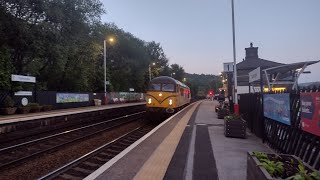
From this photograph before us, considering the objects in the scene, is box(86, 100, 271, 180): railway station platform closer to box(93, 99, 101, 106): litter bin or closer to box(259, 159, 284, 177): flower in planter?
box(259, 159, 284, 177): flower in planter

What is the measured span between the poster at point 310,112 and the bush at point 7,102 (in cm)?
2730

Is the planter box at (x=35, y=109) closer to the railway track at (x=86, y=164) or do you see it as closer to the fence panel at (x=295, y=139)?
the railway track at (x=86, y=164)

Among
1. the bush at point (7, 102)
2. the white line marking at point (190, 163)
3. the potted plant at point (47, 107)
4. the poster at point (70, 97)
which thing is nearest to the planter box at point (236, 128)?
the white line marking at point (190, 163)

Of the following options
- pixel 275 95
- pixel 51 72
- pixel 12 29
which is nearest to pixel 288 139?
pixel 275 95

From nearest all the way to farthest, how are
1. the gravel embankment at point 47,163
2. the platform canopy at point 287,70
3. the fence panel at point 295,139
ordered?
the fence panel at point 295,139 → the gravel embankment at point 47,163 → the platform canopy at point 287,70

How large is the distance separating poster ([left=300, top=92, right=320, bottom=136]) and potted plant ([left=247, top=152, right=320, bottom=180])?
1.34 m

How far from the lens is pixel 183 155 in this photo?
10.5 metres

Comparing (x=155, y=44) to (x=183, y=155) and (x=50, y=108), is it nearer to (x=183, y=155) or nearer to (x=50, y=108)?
(x=50, y=108)

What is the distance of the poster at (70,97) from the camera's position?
39.6m

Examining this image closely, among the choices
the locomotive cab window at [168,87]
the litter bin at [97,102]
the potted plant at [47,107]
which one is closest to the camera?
the locomotive cab window at [168,87]

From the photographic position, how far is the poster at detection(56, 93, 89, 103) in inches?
1558

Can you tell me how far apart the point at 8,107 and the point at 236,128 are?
2228 cm

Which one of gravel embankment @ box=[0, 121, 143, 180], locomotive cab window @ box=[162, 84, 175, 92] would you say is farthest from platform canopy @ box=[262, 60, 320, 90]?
locomotive cab window @ box=[162, 84, 175, 92]

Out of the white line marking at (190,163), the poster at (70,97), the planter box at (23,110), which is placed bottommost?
the white line marking at (190,163)
